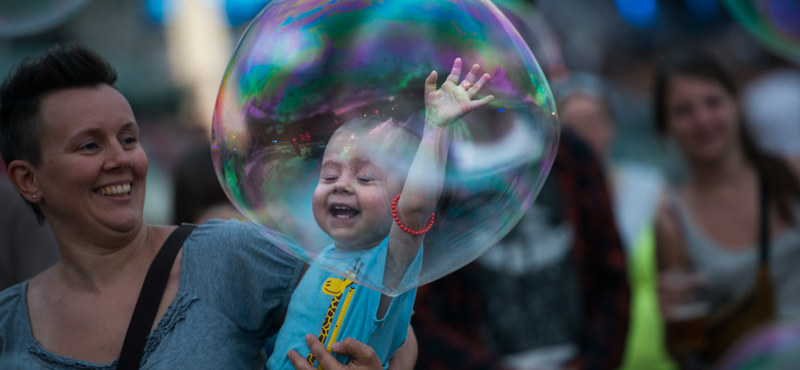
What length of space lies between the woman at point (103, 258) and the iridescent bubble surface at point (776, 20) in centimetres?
320

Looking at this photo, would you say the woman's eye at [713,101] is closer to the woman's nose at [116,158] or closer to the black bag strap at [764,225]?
the black bag strap at [764,225]

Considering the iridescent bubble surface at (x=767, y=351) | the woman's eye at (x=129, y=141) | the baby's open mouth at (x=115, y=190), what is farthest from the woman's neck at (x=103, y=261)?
the iridescent bubble surface at (x=767, y=351)

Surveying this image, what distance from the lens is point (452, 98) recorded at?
1461 millimetres

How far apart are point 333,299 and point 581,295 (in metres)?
1.50

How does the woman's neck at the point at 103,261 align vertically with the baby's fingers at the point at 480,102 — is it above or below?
below

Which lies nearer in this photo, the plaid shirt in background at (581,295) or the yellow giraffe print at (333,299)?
the yellow giraffe print at (333,299)

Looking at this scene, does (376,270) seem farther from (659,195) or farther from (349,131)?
(659,195)

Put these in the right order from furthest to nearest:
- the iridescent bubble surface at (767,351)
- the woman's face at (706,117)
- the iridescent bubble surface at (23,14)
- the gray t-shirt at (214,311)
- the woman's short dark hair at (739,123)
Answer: the iridescent bubble surface at (23,14) → the woman's face at (706,117) → the woman's short dark hair at (739,123) → the iridescent bubble surface at (767,351) → the gray t-shirt at (214,311)

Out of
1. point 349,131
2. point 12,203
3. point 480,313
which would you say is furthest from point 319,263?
point 12,203

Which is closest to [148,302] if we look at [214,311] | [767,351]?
[214,311]

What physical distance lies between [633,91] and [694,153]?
7.41 m

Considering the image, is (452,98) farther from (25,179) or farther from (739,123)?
(739,123)

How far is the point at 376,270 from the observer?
1514 millimetres

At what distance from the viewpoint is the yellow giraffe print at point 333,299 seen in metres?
1.63
